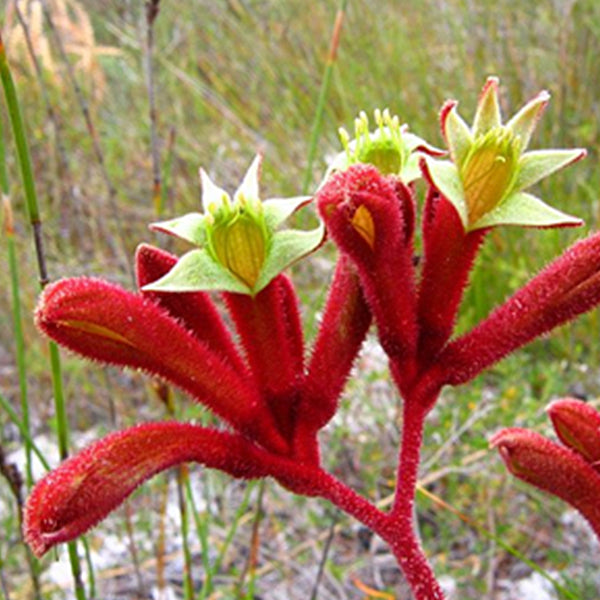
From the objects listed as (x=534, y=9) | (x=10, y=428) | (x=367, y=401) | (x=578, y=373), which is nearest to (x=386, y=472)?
(x=367, y=401)

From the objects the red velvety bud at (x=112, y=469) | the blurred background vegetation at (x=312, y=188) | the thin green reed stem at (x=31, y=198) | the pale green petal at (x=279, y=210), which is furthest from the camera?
the blurred background vegetation at (x=312, y=188)

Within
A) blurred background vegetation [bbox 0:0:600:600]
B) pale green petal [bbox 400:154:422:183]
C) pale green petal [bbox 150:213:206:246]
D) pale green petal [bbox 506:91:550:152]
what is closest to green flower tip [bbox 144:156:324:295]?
pale green petal [bbox 150:213:206:246]

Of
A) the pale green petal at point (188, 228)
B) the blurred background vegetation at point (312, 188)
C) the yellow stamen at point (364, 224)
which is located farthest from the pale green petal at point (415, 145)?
the blurred background vegetation at point (312, 188)

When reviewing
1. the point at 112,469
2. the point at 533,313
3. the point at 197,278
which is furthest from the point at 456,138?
the point at 112,469

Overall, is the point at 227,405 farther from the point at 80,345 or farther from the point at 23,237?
the point at 23,237

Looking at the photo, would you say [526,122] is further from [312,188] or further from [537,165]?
[312,188]

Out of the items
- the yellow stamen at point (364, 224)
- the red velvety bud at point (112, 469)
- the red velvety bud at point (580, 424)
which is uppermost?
the yellow stamen at point (364, 224)

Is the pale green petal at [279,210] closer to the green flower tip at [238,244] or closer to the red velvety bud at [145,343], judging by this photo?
the green flower tip at [238,244]

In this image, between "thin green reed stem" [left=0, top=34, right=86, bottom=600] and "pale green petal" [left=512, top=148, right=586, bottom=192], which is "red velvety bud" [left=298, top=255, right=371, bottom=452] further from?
"thin green reed stem" [left=0, top=34, right=86, bottom=600]
